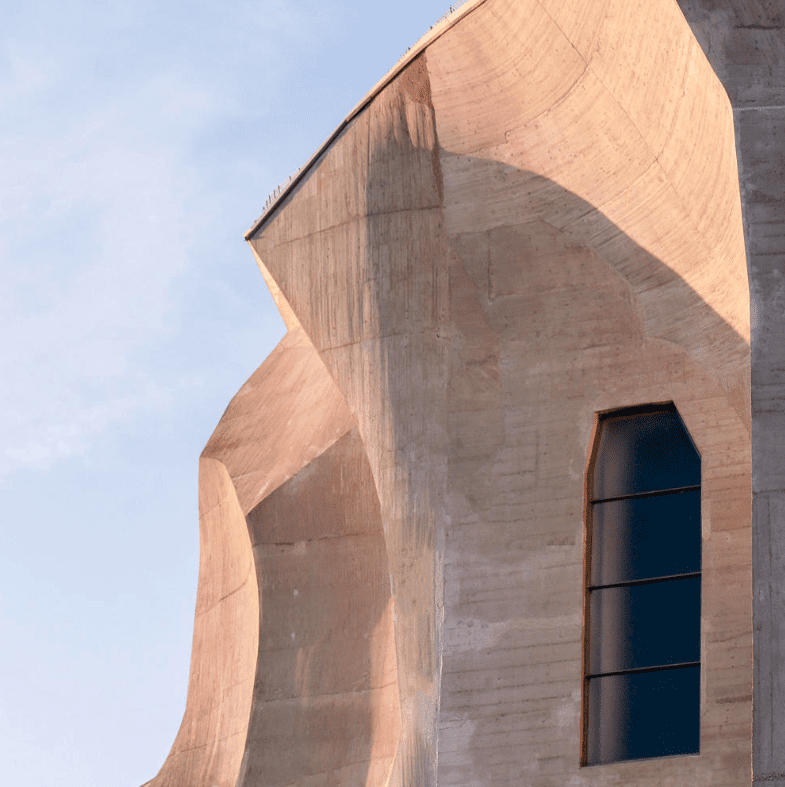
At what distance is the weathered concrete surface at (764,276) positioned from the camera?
8.41 metres

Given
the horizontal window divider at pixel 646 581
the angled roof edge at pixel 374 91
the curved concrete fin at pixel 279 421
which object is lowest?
the horizontal window divider at pixel 646 581

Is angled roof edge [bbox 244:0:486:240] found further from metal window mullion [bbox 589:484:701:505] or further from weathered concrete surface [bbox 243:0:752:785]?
metal window mullion [bbox 589:484:701:505]

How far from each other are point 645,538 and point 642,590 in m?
0.40

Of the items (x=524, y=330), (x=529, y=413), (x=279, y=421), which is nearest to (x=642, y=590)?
(x=529, y=413)

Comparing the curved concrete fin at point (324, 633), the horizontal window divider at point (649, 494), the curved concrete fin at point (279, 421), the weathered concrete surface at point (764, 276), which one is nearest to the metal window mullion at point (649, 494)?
the horizontal window divider at point (649, 494)

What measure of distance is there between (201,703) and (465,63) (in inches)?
274

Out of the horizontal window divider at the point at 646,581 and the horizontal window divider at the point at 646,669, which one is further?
the horizontal window divider at the point at 646,581

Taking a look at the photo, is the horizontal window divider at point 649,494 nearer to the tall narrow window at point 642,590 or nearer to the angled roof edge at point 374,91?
the tall narrow window at point 642,590

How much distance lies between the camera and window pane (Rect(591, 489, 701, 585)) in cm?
1085

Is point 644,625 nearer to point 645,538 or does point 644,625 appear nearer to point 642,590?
point 642,590

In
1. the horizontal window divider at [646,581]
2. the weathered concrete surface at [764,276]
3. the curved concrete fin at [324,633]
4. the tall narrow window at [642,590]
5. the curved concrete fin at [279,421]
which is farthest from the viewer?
the curved concrete fin at [279,421]

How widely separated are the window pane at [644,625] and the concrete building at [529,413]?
23mm

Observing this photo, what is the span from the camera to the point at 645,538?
435 inches

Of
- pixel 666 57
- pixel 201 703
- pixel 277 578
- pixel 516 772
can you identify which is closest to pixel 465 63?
pixel 666 57
